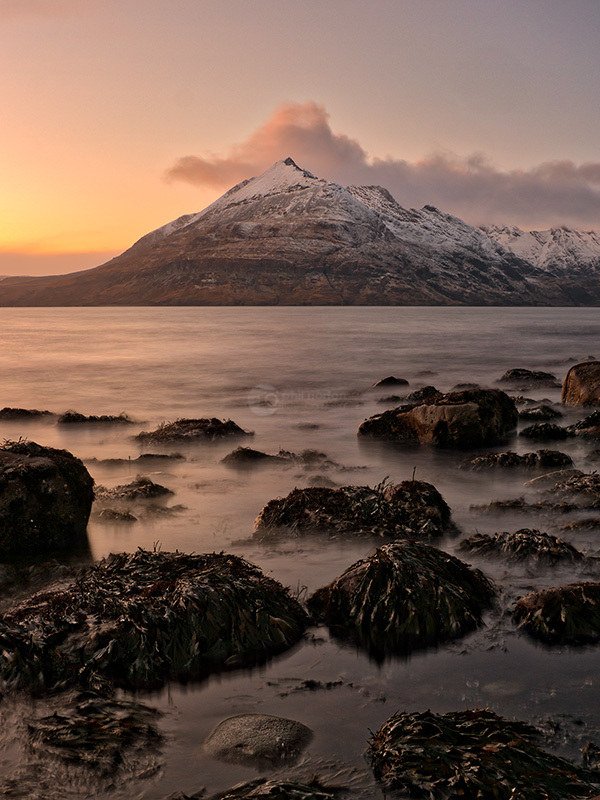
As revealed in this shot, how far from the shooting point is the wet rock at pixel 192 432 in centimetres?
1720

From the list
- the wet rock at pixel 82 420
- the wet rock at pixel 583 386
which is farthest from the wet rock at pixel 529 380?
the wet rock at pixel 82 420

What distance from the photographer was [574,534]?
32.8 feet

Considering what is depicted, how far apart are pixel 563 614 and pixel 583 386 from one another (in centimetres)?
1686

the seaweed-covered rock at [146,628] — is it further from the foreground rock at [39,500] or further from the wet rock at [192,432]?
the wet rock at [192,432]

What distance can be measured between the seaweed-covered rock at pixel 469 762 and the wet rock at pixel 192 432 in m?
12.5

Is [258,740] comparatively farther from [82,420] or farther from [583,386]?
[583,386]

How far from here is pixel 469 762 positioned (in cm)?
479

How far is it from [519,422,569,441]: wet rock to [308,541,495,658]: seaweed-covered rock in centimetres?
970

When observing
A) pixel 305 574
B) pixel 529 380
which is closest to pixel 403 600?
pixel 305 574

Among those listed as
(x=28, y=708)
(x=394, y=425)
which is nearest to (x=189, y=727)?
(x=28, y=708)

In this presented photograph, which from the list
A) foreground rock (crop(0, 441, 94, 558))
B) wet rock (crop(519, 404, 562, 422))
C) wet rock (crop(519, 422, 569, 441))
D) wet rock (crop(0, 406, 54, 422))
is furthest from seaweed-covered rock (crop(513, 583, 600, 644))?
wet rock (crop(0, 406, 54, 422))

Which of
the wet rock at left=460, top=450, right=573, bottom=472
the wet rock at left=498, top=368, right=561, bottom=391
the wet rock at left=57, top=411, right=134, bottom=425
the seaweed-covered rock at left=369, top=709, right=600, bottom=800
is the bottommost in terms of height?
the seaweed-covered rock at left=369, top=709, right=600, bottom=800

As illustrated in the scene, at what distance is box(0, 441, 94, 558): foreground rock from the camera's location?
9359 mm

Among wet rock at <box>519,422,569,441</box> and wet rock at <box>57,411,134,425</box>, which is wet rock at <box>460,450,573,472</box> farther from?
wet rock at <box>57,411,134,425</box>
